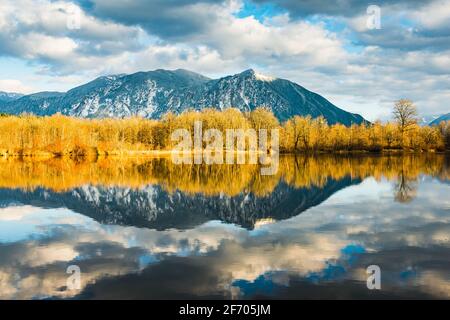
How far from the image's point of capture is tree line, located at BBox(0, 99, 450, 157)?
11756cm

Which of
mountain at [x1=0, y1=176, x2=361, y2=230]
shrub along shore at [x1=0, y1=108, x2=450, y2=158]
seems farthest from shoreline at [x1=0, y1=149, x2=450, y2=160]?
mountain at [x1=0, y1=176, x2=361, y2=230]

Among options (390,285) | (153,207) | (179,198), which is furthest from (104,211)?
(390,285)

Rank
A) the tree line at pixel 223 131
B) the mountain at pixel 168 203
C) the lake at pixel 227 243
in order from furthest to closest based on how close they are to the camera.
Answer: the tree line at pixel 223 131 → the mountain at pixel 168 203 → the lake at pixel 227 243

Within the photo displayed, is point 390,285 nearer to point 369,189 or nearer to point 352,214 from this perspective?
point 352,214

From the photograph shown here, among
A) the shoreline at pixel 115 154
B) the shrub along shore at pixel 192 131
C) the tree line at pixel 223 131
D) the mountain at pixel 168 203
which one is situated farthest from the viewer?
the tree line at pixel 223 131

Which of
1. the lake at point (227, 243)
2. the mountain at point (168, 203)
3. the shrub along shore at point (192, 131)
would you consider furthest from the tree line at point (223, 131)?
the lake at point (227, 243)

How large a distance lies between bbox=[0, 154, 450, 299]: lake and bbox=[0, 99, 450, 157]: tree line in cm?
9236

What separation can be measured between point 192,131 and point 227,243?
412 ft

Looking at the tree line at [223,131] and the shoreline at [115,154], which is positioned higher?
the tree line at [223,131]

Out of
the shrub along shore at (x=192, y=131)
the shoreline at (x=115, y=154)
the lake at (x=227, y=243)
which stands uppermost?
the shrub along shore at (x=192, y=131)

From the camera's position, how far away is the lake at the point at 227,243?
11805 millimetres

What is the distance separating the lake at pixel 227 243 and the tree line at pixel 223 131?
92361mm

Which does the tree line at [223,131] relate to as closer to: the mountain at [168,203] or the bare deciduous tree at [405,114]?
the bare deciduous tree at [405,114]

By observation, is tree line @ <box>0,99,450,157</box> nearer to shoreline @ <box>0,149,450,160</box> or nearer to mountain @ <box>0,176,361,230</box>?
shoreline @ <box>0,149,450,160</box>
